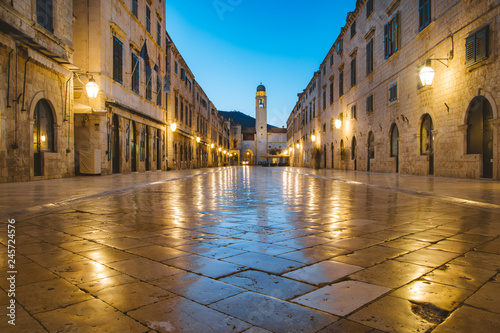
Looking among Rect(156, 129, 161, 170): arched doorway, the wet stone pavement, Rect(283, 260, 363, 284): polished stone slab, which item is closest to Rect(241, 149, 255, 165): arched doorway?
Rect(156, 129, 161, 170): arched doorway

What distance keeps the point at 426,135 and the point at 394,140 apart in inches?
133

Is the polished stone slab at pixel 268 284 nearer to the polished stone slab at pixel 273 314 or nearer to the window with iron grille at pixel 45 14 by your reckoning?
the polished stone slab at pixel 273 314

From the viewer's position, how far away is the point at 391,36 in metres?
17.6

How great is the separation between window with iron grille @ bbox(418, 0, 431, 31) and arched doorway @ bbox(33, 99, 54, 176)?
15875 mm

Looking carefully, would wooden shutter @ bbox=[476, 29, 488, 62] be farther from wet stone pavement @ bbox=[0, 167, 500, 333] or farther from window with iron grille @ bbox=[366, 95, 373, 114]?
window with iron grille @ bbox=[366, 95, 373, 114]

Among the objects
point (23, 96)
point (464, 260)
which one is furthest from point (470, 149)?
point (23, 96)

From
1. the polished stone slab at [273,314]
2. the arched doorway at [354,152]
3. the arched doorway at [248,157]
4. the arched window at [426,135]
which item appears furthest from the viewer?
the arched doorway at [248,157]

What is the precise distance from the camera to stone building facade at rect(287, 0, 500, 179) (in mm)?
10734

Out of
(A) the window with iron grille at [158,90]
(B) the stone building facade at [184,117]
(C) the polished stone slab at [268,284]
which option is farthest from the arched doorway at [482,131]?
(A) the window with iron grille at [158,90]

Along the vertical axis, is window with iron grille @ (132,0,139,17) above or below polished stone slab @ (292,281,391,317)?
above

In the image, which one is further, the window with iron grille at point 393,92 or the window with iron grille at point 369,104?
the window with iron grille at point 369,104

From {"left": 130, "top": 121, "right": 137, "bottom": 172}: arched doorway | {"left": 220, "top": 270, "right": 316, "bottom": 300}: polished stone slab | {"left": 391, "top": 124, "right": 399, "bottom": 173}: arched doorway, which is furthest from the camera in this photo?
{"left": 130, "top": 121, "right": 137, "bottom": 172}: arched doorway

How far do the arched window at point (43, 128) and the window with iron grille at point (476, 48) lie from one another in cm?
1534

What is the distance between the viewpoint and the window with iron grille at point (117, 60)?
1706cm
